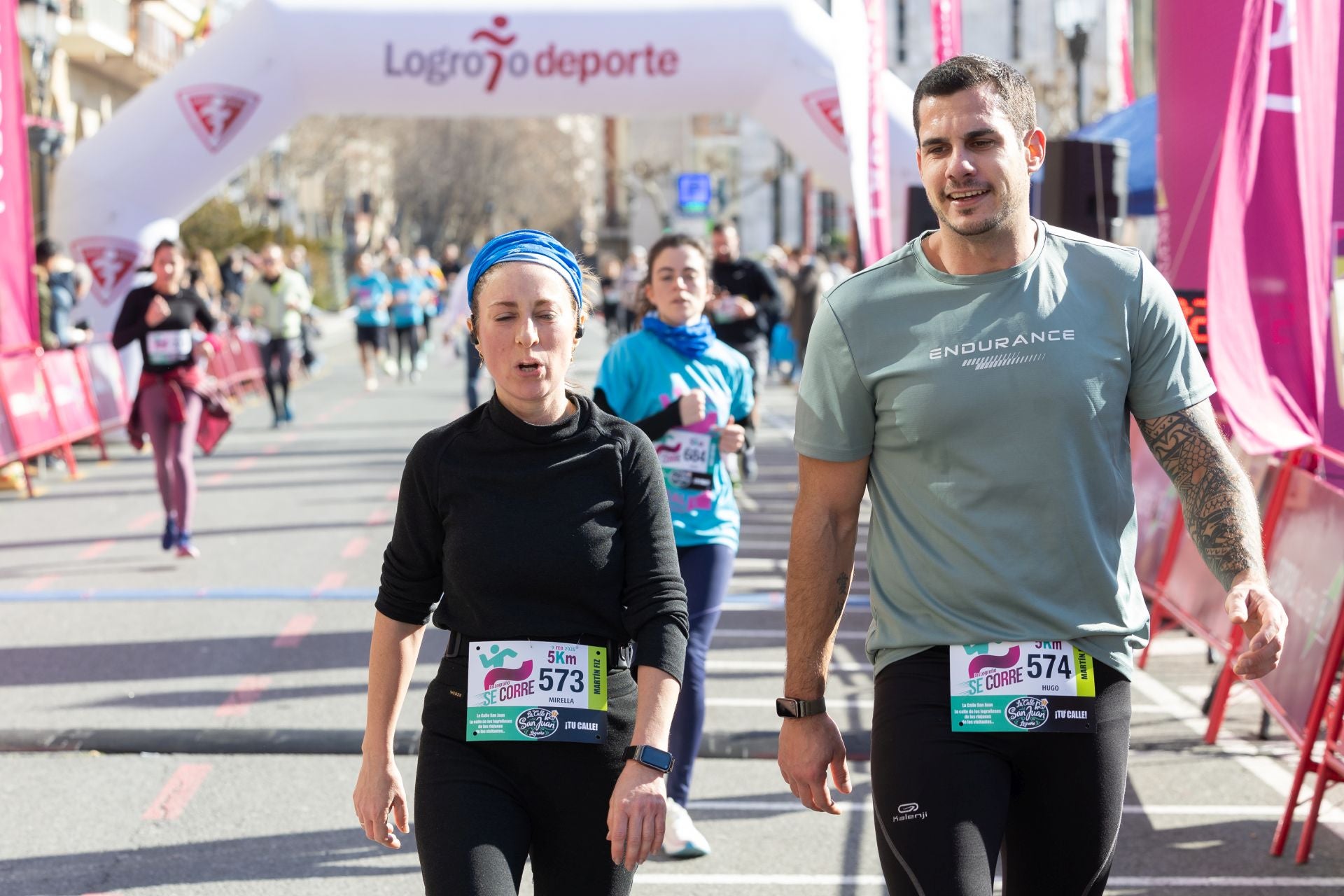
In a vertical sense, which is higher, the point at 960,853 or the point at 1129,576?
the point at 1129,576

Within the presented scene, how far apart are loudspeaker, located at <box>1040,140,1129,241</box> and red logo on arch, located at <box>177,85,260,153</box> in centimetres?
827

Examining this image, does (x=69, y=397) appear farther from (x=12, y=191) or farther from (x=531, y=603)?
(x=531, y=603)

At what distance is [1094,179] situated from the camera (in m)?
9.93

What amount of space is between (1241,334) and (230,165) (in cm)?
1191

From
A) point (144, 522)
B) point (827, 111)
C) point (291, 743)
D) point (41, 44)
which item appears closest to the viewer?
point (291, 743)

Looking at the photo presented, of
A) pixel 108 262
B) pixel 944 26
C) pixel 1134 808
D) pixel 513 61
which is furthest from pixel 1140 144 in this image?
pixel 1134 808

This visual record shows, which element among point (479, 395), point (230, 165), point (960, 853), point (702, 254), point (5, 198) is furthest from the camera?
point (479, 395)

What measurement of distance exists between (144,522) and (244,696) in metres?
5.69

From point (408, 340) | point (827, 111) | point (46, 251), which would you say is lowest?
point (408, 340)

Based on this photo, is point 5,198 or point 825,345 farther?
point 5,198

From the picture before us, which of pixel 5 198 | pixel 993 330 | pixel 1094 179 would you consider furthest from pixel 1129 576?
pixel 5 198

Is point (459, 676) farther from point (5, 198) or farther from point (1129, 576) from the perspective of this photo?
point (5, 198)

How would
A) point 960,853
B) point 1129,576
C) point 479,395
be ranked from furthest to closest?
point 479,395, point 1129,576, point 960,853

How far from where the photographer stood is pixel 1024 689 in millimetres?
2898
